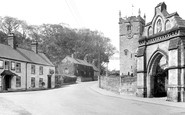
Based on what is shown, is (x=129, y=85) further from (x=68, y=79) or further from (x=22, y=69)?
(x=68, y=79)

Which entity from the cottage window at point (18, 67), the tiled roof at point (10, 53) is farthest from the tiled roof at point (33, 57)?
the cottage window at point (18, 67)

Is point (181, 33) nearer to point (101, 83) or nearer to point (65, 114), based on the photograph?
point (65, 114)

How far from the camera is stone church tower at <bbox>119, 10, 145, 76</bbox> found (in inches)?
1955

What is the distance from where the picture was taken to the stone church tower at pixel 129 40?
163 ft

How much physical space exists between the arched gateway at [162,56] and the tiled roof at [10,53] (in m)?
20.0

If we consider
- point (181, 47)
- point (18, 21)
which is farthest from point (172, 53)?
point (18, 21)

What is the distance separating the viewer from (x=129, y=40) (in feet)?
167

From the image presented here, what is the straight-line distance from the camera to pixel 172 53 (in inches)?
726

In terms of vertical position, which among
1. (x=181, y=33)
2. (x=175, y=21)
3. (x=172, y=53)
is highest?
(x=175, y=21)

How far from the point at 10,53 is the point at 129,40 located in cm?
2784

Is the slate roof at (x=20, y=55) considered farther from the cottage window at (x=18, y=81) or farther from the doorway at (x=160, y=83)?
the doorway at (x=160, y=83)

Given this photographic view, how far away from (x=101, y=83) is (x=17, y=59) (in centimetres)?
1479

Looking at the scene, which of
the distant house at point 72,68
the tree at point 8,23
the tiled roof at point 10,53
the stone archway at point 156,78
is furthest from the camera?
the distant house at point 72,68

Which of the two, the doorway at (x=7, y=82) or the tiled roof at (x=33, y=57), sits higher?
the tiled roof at (x=33, y=57)
